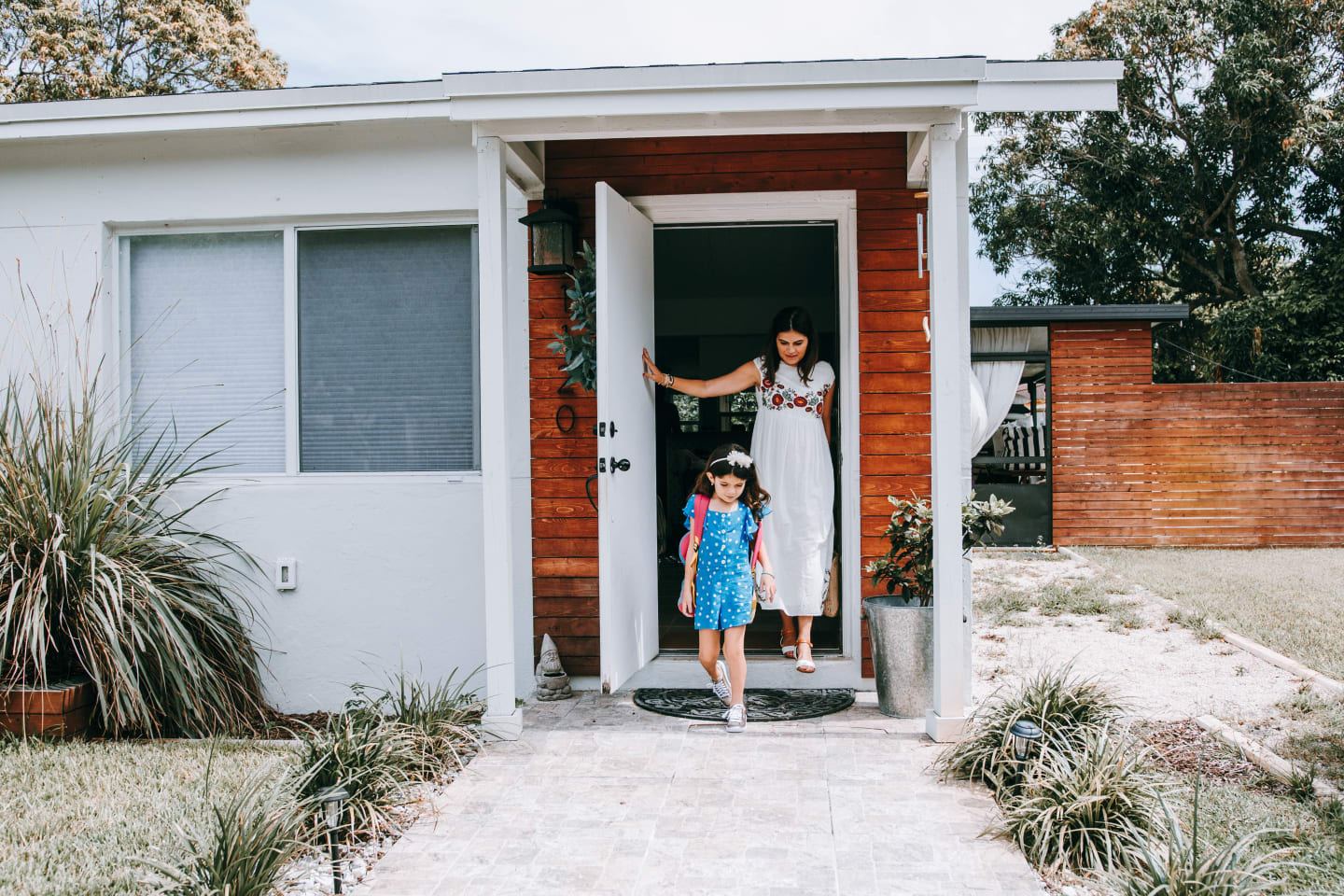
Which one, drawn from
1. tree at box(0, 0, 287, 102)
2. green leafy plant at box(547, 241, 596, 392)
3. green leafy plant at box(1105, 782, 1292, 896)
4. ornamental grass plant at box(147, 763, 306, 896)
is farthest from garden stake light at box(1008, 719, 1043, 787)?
tree at box(0, 0, 287, 102)

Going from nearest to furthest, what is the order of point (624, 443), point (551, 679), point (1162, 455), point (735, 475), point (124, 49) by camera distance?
point (735, 475)
point (624, 443)
point (551, 679)
point (1162, 455)
point (124, 49)

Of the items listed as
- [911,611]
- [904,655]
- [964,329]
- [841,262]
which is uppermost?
[841,262]

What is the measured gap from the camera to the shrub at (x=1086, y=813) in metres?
2.55

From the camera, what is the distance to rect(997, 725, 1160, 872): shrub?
255cm

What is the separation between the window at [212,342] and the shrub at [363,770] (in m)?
1.96

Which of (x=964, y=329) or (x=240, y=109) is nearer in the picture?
(x=964, y=329)

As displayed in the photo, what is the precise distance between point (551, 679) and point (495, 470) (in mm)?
1101

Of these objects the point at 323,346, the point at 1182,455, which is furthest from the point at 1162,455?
the point at 323,346

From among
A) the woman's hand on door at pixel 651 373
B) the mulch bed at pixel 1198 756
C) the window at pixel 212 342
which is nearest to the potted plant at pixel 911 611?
the mulch bed at pixel 1198 756

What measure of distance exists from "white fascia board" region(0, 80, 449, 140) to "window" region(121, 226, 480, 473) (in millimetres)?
555

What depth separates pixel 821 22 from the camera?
18.5 m

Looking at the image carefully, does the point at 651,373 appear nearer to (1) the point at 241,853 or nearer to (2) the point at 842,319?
(2) the point at 842,319

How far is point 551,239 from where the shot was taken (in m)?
4.41

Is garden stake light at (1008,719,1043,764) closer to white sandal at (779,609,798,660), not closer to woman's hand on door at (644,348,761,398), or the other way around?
white sandal at (779,609,798,660)
